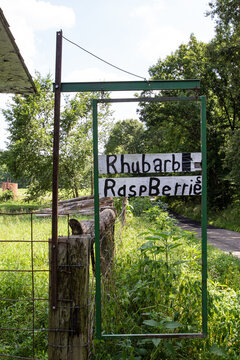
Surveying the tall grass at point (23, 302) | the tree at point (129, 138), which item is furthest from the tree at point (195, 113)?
the tall grass at point (23, 302)

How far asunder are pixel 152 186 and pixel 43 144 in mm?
22217

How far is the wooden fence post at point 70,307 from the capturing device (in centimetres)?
248

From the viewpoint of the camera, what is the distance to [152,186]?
2.73 meters

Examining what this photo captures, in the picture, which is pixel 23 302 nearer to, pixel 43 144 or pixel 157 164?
pixel 157 164

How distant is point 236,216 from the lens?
17.6 metres

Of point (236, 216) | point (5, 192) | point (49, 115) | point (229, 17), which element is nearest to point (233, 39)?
point (229, 17)

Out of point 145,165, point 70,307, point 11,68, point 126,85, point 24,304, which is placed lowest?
point 24,304

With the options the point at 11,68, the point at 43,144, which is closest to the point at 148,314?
the point at 11,68

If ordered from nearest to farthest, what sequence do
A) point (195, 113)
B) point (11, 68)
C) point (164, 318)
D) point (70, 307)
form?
1. point (70, 307)
2. point (164, 318)
3. point (11, 68)
4. point (195, 113)

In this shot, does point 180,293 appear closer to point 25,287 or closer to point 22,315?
point 22,315

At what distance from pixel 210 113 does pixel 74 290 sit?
21.3 metres

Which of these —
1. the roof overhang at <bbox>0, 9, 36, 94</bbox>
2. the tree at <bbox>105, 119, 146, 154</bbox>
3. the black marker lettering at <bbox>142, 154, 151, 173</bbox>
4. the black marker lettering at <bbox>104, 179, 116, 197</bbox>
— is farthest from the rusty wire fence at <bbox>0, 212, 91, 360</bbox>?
the tree at <bbox>105, 119, 146, 154</bbox>

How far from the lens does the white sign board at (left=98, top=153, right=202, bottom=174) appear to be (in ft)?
8.95

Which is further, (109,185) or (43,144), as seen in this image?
(43,144)
